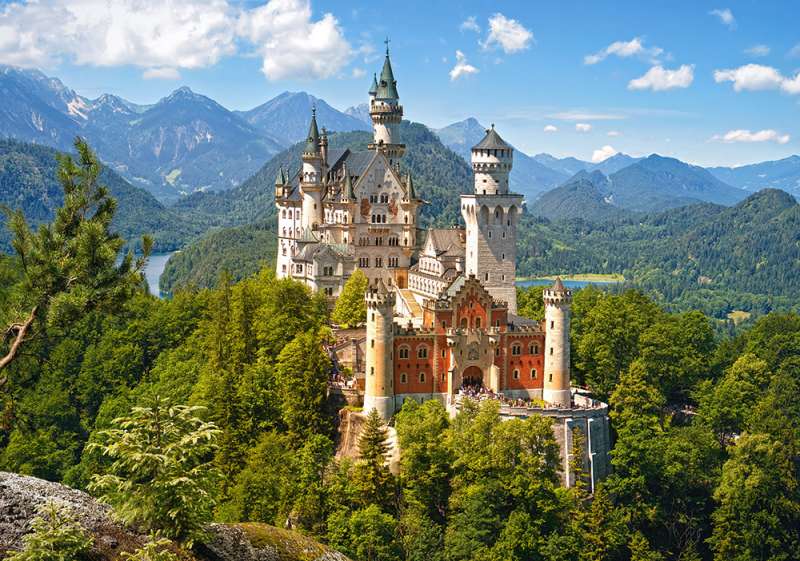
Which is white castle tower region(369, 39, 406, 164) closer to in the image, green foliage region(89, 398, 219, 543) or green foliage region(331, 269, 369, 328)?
green foliage region(331, 269, 369, 328)

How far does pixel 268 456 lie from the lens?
65.4m

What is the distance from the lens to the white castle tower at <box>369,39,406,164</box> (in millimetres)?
111500

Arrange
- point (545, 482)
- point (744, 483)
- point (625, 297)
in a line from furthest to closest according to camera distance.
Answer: point (625, 297)
point (744, 483)
point (545, 482)

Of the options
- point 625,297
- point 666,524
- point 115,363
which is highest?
point 625,297

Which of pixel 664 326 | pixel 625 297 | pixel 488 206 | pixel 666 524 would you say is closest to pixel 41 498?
pixel 666 524

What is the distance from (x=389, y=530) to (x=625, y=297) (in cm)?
4170

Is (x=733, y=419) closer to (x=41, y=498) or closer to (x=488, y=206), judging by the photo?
Result: (x=488, y=206)

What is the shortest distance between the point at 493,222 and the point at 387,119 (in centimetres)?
3439

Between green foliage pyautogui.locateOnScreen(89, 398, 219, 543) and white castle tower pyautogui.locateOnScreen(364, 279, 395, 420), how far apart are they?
44720 millimetres

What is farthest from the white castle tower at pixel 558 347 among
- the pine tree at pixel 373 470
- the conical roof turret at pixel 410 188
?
the conical roof turret at pixel 410 188

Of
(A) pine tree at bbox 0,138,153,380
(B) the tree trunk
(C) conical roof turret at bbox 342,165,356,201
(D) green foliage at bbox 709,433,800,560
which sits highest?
(C) conical roof turret at bbox 342,165,356,201

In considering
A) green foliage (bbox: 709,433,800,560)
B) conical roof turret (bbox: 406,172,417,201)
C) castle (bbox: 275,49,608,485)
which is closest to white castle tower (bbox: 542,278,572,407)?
castle (bbox: 275,49,608,485)

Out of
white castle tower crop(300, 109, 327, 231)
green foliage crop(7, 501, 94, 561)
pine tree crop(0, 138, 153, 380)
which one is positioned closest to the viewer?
green foliage crop(7, 501, 94, 561)

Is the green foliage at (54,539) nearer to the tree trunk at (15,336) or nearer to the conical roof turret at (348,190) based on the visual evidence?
the tree trunk at (15,336)
